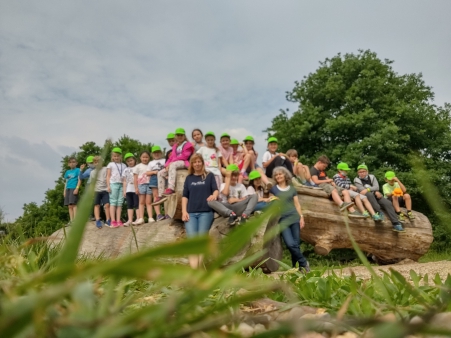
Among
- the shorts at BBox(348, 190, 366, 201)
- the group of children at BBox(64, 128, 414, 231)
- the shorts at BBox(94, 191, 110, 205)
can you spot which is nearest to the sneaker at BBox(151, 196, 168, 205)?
the group of children at BBox(64, 128, 414, 231)

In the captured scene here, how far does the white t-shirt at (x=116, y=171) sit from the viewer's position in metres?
10.5

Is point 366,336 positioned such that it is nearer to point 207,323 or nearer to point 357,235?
point 207,323

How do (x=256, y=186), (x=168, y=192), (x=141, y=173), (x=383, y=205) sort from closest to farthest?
(x=256, y=186) → (x=168, y=192) → (x=141, y=173) → (x=383, y=205)

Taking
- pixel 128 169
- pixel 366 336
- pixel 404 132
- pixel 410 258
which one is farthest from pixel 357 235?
pixel 404 132

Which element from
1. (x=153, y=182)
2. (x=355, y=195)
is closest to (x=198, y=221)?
(x=153, y=182)

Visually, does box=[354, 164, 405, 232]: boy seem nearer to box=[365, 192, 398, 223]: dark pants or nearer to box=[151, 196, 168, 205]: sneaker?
box=[365, 192, 398, 223]: dark pants

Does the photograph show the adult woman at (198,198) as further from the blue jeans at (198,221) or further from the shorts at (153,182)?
the shorts at (153,182)

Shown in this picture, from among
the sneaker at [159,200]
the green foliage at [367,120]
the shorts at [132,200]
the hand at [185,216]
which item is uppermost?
the green foliage at [367,120]

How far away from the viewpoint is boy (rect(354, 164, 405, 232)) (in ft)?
38.2

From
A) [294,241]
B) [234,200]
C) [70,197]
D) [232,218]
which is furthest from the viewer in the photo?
[70,197]

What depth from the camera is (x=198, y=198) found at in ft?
24.5

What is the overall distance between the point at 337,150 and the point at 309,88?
16.4 feet

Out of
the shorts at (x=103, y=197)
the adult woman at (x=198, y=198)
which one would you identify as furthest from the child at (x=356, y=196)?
the shorts at (x=103, y=197)

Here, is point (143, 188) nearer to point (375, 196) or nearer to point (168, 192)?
point (168, 192)
